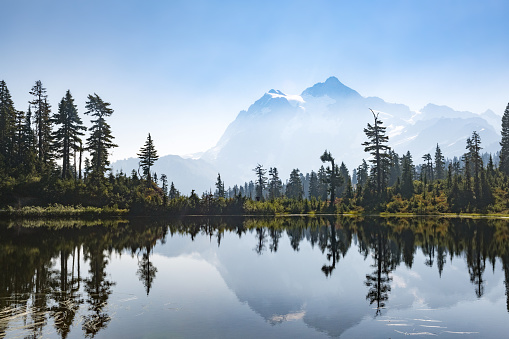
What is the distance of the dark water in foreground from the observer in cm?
1126

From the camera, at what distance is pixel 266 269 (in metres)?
21.5

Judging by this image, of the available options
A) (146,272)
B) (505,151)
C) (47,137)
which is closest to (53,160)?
(47,137)

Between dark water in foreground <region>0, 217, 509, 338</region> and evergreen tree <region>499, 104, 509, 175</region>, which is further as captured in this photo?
evergreen tree <region>499, 104, 509, 175</region>

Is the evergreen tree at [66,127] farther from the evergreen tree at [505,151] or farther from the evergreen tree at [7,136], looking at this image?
the evergreen tree at [505,151]

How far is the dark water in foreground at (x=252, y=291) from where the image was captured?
36.9ft

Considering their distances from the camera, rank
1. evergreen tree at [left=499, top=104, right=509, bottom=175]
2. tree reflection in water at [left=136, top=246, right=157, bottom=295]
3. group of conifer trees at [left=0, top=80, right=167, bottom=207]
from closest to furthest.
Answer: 1. tree reflection in water at [left=136, top=246, right=157, bottom=295]
2. group of conifer trees at [left=0, top=80, right=167, bottom=207]
3. evergreen tree at [left=499, top=104, right=509, bottom=175]

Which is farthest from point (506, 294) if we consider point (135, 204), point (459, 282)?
point (135, 204)

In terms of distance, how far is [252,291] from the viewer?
16.0 m

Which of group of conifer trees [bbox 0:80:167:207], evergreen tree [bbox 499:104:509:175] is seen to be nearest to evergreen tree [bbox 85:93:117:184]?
group of conifer trees [bbox 0:80:167:207]

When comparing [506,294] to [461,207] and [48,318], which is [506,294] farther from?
[461,207]

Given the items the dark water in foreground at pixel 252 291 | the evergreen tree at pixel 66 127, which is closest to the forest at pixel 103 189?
the evergreen tree at pixel 66 127

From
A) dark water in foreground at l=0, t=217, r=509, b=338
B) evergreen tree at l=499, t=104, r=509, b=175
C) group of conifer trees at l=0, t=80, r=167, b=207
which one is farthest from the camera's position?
evergreen tree at l=499, t=104, r=509, b=175

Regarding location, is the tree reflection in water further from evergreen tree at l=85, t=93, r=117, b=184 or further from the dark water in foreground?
evergreen tree at l=85, t=93, r=117, b=184

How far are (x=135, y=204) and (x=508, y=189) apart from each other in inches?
2946
